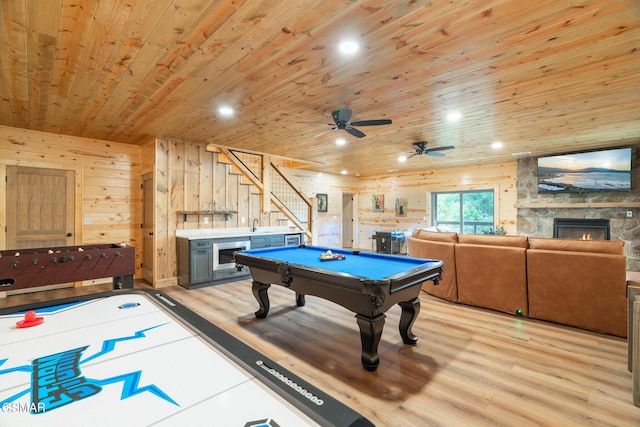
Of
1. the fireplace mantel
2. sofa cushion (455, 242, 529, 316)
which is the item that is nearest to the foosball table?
sofa cushion (455, 242, 529, 316)

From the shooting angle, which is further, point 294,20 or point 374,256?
point 374,256

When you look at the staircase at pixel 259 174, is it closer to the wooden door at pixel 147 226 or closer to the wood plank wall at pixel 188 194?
the wood plank wall at pixel 188 194

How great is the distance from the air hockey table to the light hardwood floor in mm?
1223

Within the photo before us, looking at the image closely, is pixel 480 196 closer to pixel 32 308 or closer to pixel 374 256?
pixel 374 256

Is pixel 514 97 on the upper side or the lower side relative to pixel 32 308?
upper

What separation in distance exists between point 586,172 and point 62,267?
9066 mm

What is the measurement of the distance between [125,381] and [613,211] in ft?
27.7

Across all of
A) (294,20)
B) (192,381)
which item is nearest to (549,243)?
(294,20)

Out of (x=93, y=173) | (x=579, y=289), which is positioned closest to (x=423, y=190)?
(x=579, y=289)

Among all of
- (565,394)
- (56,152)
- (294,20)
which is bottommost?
(565,394)

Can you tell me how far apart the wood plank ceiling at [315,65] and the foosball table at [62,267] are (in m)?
1.83

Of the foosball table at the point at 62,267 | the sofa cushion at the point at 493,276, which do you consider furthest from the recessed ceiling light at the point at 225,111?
the sofa cushion at the point at 493,276

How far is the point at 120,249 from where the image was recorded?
143 inches

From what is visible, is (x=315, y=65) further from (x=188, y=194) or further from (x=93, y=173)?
(x=93, y=173)
